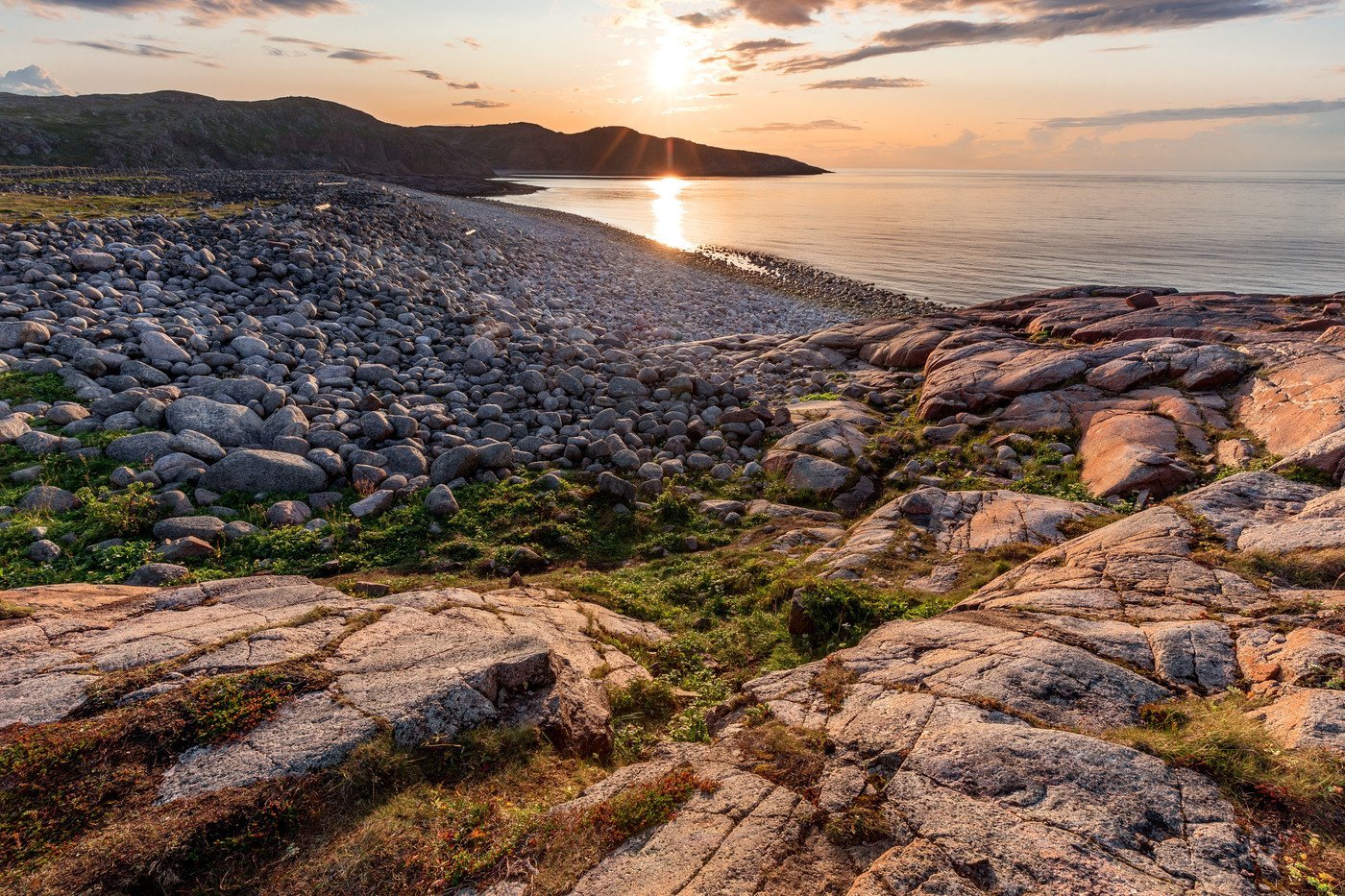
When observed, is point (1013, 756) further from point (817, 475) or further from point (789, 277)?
point (789, 277)

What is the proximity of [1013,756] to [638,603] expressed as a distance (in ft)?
17.0

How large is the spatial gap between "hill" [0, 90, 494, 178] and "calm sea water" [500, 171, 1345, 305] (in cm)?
5345

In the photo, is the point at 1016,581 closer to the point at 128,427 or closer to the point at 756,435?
the point at 756,435

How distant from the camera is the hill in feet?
265

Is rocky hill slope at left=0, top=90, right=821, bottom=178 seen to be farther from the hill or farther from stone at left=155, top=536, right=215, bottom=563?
stone at left=155, top=536, right=215, bottom=563

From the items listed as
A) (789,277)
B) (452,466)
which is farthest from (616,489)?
(789,277)

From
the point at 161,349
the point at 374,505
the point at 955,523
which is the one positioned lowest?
the point at 955,523

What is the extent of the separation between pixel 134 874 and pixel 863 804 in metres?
4.28

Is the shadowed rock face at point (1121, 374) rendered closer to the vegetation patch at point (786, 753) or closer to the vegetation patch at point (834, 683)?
the vegetation patch at point (834, 683)

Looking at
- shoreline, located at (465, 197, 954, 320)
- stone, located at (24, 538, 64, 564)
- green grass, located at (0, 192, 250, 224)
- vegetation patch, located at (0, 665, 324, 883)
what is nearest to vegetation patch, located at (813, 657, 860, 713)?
vegetation patch, located at (0, 665, 324, 883)

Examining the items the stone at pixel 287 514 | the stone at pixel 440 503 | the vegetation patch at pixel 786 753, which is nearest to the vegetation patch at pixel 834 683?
the vegetation patch at pixel 786 753

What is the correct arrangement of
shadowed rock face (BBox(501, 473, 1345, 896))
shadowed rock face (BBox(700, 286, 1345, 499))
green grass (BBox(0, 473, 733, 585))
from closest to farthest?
1. shadowed rock face (BBox(501, 473, 1345, 896))
2. green grass (BBox(0, 473, 733, 585))
3. shadowed rock face (BBox(700, 286, 1345, 499))

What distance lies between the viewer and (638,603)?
28.4 feet

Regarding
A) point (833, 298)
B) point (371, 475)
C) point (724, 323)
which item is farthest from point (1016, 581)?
point (833, 298)
